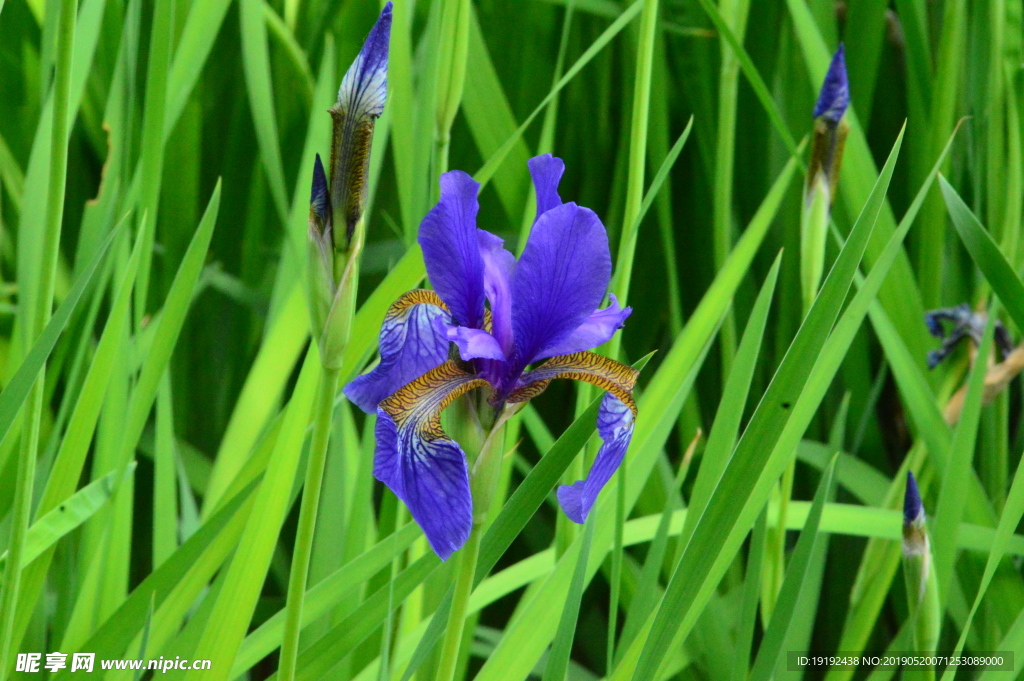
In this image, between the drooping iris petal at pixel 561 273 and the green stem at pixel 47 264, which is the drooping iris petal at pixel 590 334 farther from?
the green stem at pixel 47 264

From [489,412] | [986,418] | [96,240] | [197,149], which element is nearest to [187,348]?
[197,149]

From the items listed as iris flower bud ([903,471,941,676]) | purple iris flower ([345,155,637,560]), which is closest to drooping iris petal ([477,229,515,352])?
purple iris flower ([345,155,637,560])

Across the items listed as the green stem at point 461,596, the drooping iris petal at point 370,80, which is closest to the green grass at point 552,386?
the green stem at point 461,596

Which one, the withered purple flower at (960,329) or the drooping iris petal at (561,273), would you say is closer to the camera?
the drooping iris petal at (561,273)

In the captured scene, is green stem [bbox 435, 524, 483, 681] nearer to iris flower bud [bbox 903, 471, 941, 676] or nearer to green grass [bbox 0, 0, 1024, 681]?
green grass [bbox 0, 0, 1024, 681]

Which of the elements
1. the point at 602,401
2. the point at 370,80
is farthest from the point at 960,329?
the point at 370,80

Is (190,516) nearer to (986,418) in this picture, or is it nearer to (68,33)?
(68,33)
